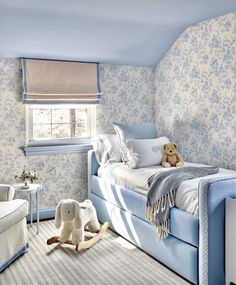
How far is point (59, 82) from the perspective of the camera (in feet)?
13.3

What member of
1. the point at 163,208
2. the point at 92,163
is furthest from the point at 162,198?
the point at 92,163

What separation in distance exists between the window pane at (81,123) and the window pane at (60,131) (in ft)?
0.37

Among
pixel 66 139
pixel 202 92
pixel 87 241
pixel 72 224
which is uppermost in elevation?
pixel 202 92

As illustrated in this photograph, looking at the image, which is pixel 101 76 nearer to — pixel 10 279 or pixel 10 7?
pixel 10 7

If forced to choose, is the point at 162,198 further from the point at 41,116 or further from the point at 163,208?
the point at 41,116

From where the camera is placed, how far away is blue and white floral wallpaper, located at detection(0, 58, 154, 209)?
387cm

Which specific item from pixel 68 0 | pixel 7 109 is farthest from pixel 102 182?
pixel 68 0

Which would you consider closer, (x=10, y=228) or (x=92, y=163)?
(x=10, y=228)

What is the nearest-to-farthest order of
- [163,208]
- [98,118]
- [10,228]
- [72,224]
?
[163,208] < [10,228] < [72,224] < [98,118]

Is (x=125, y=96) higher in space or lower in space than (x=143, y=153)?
higher

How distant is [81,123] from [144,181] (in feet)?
4.93

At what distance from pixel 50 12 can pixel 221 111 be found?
6.45ft

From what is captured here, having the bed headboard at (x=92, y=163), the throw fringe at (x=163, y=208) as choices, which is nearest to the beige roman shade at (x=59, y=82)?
the bed headboard at (x=92, y=163)

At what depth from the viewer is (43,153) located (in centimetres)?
408
